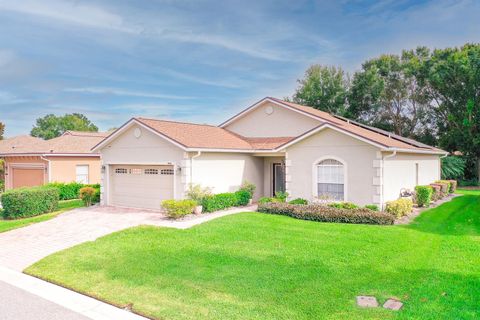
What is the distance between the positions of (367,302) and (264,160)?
47.0 feet

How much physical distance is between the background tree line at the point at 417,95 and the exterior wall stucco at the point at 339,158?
23.2m

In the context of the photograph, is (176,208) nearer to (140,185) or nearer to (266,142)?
(140,185)

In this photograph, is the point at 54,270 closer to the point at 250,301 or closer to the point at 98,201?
the point at 250,301

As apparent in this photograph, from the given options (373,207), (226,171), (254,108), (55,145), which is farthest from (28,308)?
(55,145)

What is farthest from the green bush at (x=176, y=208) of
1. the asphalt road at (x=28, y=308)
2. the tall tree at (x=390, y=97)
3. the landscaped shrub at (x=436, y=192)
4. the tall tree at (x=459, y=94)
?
the tall tree at (x=390, y=97)

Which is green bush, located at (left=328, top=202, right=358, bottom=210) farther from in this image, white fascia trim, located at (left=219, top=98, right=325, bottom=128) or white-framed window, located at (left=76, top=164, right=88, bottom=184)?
white-framed window, located at (left=76, top=164, right=88, bottom=184)

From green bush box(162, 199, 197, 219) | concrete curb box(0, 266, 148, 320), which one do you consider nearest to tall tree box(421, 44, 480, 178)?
green bush box(162, 199, 197, 219)

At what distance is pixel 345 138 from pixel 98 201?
13583mm

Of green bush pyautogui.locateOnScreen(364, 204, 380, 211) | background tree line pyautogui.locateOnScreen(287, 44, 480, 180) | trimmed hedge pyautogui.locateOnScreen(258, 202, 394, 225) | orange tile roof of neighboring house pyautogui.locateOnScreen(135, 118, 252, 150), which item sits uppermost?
background tree line pyautogui.locateOnScreen(287, 44, 480, 180)

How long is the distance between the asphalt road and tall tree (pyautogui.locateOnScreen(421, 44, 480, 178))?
3639 centimetres

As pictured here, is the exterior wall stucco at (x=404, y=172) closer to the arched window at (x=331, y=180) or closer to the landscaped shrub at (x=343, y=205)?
the landscaped shrub at (x=343, y=205)

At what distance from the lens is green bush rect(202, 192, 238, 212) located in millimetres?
15484

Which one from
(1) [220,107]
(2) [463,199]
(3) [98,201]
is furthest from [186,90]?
(2) [463,199]

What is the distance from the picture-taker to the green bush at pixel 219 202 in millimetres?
15484
